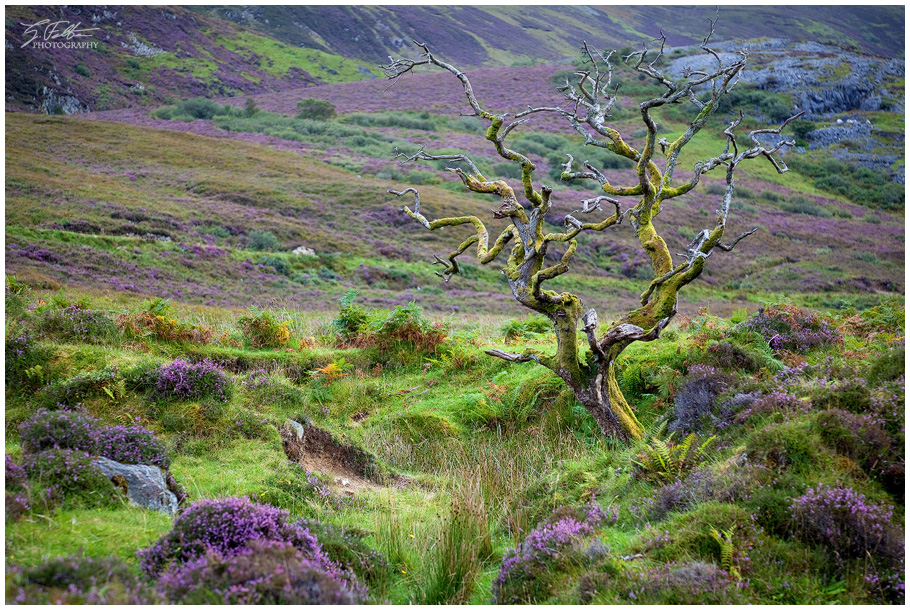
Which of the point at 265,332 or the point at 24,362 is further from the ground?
the point at 24,362

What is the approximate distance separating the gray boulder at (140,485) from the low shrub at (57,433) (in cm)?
37

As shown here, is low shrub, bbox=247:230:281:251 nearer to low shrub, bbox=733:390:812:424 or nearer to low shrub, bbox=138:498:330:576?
low shrub, bbox=138:498:330:576

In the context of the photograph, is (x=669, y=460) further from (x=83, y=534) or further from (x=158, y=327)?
(x=158, y=327)

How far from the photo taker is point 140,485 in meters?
5.30

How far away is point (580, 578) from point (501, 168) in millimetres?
42029

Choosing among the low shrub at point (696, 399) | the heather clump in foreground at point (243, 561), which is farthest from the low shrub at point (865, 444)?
the heather clump in foreground at point (243, 561)

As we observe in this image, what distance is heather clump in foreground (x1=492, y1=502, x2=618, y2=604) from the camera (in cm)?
450

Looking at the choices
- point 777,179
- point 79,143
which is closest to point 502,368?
point 79,143

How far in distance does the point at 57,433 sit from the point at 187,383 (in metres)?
2.64

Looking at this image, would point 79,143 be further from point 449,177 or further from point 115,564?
point 115,564

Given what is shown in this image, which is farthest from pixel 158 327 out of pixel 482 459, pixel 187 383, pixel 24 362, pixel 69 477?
pixel 482 459

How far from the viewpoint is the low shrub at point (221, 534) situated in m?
A: 4.06

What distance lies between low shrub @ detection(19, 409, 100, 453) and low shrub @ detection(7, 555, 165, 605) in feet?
7.22

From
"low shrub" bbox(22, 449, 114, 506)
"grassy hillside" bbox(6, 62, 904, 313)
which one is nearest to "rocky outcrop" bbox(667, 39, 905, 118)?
"grassy hillside" bbox(6, 62, 904, 313)
